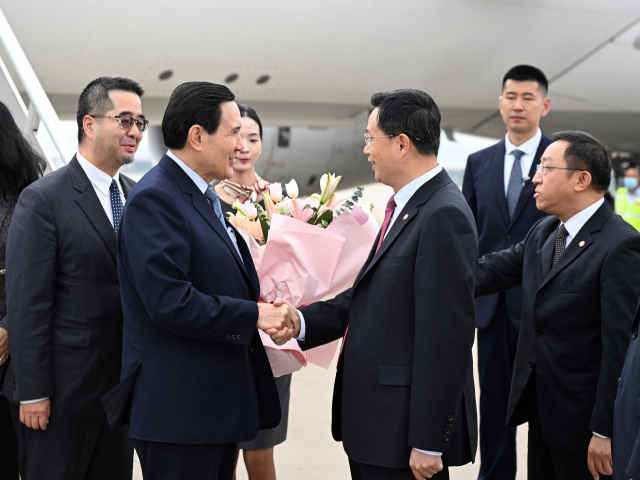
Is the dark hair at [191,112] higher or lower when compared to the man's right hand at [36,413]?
higher

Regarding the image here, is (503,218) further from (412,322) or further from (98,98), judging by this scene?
(98,98)

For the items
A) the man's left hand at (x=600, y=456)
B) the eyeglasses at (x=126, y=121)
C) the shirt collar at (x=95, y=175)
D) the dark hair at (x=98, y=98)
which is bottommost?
the man's left hand at (x=600, y=456)

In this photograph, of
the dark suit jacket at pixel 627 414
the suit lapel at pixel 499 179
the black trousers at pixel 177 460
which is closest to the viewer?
the dark suit jacket at pixel 627 414

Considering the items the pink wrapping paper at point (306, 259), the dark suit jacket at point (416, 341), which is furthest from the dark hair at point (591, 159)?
the pink wrapping paper at point (306, 259)

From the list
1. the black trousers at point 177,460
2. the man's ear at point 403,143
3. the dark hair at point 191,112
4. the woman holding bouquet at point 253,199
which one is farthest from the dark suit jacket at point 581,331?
the dark hair at point 191,112

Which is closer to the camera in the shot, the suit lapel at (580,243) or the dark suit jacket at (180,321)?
the dark suit jacket at (180,321)

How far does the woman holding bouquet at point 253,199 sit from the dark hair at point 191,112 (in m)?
0.86

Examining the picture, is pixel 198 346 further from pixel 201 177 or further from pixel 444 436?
pixel 444 436

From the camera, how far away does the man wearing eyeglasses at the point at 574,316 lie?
1876 millimetres

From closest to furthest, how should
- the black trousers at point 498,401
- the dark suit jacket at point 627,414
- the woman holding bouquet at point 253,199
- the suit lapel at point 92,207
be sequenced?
the dark suit jacket at point 627,414 < the suit lapel at point 92,207 < the woman holding bouquet at point 253,199 < the black trousers at point 498,401

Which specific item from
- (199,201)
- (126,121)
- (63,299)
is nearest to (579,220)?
(199,201)

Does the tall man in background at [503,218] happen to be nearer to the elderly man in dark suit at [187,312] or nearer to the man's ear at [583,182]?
the man's ear at [583,182]

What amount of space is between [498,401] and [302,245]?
1.40 m

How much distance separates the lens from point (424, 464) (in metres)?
1.61
